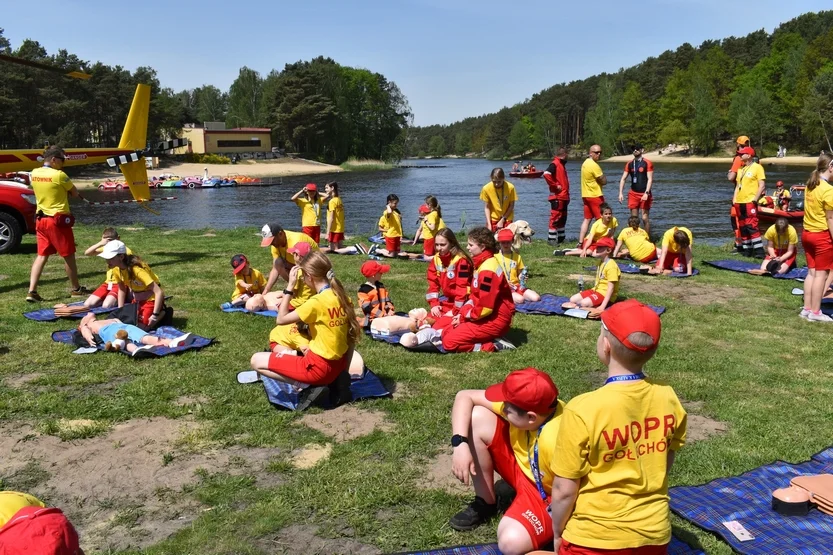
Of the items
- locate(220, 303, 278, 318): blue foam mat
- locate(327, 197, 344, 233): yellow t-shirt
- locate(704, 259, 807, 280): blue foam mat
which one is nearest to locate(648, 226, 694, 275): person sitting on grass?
locate(704, 259, 807, 280): blue foam mat

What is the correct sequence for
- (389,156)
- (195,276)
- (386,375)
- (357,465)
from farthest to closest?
(389,156), (195,276), (386,375), (357,465)

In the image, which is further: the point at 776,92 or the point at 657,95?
the point at 657,95

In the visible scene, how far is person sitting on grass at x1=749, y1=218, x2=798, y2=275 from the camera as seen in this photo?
396 inches

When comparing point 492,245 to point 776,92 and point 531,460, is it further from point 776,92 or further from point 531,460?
point 776,92

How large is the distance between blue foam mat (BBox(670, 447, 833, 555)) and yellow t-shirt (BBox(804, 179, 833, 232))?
3.82 meters

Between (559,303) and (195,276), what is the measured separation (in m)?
5.78

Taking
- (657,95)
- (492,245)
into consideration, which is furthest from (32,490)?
(657,95)

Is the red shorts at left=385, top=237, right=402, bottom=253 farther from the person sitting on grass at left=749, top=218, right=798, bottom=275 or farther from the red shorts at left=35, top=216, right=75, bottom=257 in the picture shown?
the person sitting on grass at left=749, top=218, right=798, bottom=275

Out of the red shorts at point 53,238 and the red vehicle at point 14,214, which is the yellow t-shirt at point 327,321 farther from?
the red vehicle at point 14,214

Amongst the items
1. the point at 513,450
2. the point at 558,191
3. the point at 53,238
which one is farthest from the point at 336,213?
the point at 513,450

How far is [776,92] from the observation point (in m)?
76.8

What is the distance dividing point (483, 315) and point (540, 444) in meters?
3.39

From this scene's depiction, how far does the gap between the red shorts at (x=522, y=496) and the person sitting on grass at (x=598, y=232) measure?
8569 mm

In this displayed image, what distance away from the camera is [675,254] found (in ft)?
34.3
